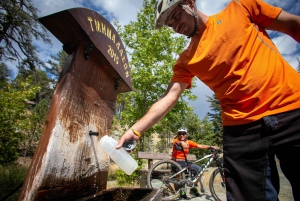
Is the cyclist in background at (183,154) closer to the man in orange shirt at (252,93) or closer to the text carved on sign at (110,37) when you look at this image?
the text carved on sign at (110,37)

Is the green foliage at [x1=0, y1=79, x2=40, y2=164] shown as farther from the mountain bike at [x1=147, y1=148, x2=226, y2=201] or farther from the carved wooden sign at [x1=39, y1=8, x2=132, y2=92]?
the carved wooden sign at [x1=39, y1=8, x2=132, y2=92]

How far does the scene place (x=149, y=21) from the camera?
1009cm

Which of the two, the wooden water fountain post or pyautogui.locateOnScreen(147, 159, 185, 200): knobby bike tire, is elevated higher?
the wooden water fountain post

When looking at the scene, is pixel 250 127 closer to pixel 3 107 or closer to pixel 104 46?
pixel 104 46

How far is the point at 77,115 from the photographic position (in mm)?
1780

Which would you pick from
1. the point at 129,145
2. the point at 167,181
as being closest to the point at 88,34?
the point at 129,145

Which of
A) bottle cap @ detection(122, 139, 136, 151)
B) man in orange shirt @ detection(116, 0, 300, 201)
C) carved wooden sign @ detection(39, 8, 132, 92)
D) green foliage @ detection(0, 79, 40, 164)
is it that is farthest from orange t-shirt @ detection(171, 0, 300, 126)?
green foliage @ detection(0, 79, 40, 164)

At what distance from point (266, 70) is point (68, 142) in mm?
1804

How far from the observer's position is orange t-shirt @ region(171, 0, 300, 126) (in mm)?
1171

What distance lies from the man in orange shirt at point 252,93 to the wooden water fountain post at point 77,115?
62cm

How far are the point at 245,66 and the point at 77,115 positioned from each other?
1638 mm

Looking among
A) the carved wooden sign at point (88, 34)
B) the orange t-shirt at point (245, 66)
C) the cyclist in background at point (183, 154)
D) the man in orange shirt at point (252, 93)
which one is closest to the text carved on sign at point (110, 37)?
the carved wooden sign at point (88, 34)

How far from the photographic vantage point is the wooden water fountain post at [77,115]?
1415 mm

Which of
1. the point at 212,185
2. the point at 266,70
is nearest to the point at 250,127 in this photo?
the point at 266,70
